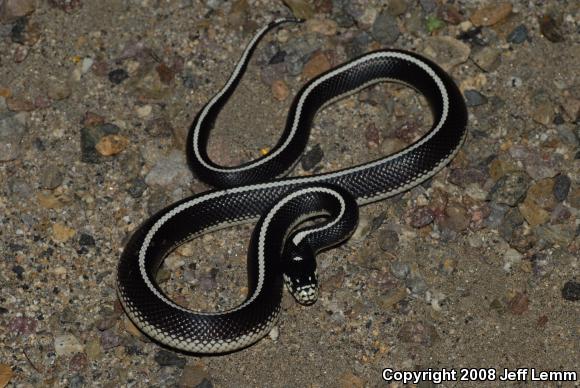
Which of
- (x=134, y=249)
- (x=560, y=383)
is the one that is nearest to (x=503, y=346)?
(x=560, y=383)

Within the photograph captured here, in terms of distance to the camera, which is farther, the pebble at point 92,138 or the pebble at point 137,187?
the pebble at point 92,138

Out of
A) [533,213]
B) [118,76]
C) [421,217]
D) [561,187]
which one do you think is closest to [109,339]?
[118,76]

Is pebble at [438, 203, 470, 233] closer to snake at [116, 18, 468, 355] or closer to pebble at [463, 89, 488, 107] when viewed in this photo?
snake at [116, 18, 468, 355]

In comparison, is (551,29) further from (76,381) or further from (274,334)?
(76,381)

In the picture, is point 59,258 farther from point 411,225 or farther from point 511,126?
point 511,126

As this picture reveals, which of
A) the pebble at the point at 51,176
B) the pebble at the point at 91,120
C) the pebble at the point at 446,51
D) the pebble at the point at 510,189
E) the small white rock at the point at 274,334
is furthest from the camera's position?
the pebble at the point at 446,51

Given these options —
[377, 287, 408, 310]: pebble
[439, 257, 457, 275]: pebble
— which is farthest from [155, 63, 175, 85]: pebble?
[439, 257, 457, 275]: pebble

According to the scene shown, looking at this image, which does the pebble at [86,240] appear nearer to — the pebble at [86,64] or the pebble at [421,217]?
the pebble at [86,64]

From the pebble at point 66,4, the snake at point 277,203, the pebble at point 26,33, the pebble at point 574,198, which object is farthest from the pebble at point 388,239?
the pebble at point 26,33
